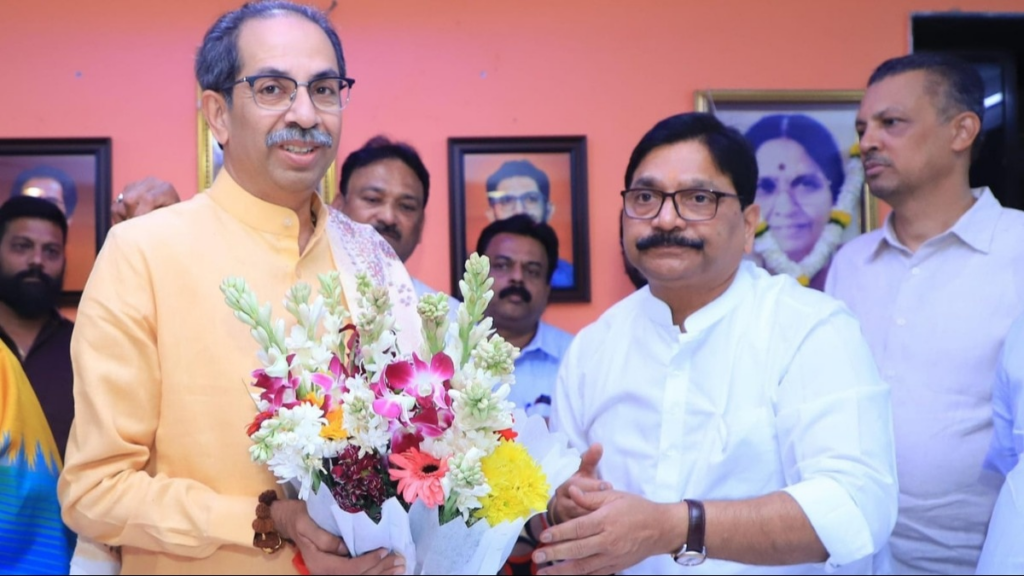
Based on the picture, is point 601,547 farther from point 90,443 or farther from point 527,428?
point 90,443

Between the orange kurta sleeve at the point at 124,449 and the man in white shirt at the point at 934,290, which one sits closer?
the orange kurta sleeve at the point at 124,449

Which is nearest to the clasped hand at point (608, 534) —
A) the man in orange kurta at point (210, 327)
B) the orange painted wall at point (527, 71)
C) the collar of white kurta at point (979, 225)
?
the man in orange kurta at point (210, 327)

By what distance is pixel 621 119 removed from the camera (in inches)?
134

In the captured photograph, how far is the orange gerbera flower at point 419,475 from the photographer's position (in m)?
1.41

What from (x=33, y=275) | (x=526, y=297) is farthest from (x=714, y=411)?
(x=33, y=275)

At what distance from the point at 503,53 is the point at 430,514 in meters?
2.01

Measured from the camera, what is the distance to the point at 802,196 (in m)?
A: 3.63

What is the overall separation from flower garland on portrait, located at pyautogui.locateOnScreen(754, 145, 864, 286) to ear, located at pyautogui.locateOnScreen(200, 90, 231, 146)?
7.26ft

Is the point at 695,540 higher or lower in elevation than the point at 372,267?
lower

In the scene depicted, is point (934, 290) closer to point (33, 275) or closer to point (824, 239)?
point (824, 239)

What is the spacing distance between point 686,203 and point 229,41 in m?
0.98

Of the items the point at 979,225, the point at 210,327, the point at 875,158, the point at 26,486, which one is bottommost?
the point at 26,486

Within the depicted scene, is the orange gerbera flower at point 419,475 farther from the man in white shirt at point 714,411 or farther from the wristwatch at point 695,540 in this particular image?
the wristwatch at point 695,540

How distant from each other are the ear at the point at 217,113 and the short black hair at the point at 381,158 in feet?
3.82
